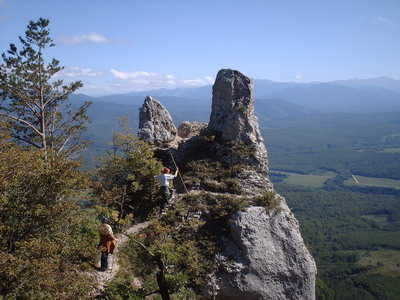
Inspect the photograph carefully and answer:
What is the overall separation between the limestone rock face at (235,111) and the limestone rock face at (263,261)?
16.0ft

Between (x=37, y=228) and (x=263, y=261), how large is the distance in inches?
360

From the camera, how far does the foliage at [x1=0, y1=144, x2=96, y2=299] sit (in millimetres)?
8789

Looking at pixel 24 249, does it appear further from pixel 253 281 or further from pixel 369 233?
pixel 369 233

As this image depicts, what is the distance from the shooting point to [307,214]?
420ft

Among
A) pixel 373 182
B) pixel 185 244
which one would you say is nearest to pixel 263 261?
pixel 185 244

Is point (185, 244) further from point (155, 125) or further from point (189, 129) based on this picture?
point (189, 129)

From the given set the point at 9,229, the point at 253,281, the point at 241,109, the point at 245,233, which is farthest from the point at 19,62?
the point at 253,281

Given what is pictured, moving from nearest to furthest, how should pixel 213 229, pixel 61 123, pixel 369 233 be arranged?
pixel 213 229 < pixel 61 123 < pixel 369 233

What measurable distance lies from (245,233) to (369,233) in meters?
109

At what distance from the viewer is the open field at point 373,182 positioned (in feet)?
564

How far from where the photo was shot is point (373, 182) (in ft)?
589

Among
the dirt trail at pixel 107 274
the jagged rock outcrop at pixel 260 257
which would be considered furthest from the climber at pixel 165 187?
the jagged rock outcrop at pixel 260 257

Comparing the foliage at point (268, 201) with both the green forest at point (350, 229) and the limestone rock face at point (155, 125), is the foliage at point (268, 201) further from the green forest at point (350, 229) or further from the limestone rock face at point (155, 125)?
the green forest at point (350, 229)

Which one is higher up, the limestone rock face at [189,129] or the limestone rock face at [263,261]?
the limestone rock face at [189,129]
